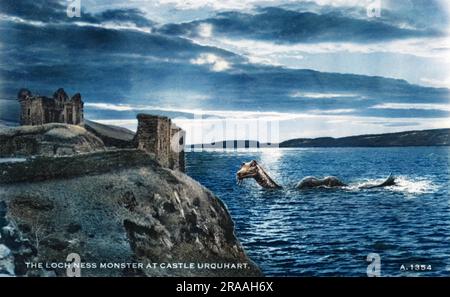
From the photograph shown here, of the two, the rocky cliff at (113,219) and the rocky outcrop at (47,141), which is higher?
the rocky outcrop at (47,141)

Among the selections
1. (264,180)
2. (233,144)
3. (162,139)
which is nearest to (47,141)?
(162,139)

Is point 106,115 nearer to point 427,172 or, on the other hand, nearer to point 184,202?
point 184,202

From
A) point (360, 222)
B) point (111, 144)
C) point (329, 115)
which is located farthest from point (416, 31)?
point (111, 144)

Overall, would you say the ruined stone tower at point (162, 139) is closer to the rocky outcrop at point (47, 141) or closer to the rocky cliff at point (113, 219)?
the rocky cliff at point (113, 219)

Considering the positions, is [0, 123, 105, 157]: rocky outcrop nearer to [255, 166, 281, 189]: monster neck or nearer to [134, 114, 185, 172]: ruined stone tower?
[134, 114, 185, 172]: ruined stone tower

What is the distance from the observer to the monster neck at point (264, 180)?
12648mm

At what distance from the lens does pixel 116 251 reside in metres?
11.4

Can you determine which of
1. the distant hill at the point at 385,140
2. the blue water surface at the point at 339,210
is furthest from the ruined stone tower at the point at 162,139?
the distant hill at the point at 385,140

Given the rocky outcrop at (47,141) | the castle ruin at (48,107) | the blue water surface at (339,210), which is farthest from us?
the castle ruin at (48,107)

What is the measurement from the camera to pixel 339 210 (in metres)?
12.4

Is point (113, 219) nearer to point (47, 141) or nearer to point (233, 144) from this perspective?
point (47, 141)

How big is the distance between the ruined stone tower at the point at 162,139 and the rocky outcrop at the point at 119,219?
7.7 inches

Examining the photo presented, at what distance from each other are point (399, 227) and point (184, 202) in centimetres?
471

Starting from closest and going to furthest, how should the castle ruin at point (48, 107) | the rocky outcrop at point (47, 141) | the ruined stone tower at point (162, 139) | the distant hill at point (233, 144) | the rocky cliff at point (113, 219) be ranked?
the rocky cliff at point (113, 219) < the rocky outcrop at point (47, 141) < the castle ruin at point (48, 107) < the ruined stone tower at point (162, 139) < the distant hill at point (233, 144)
